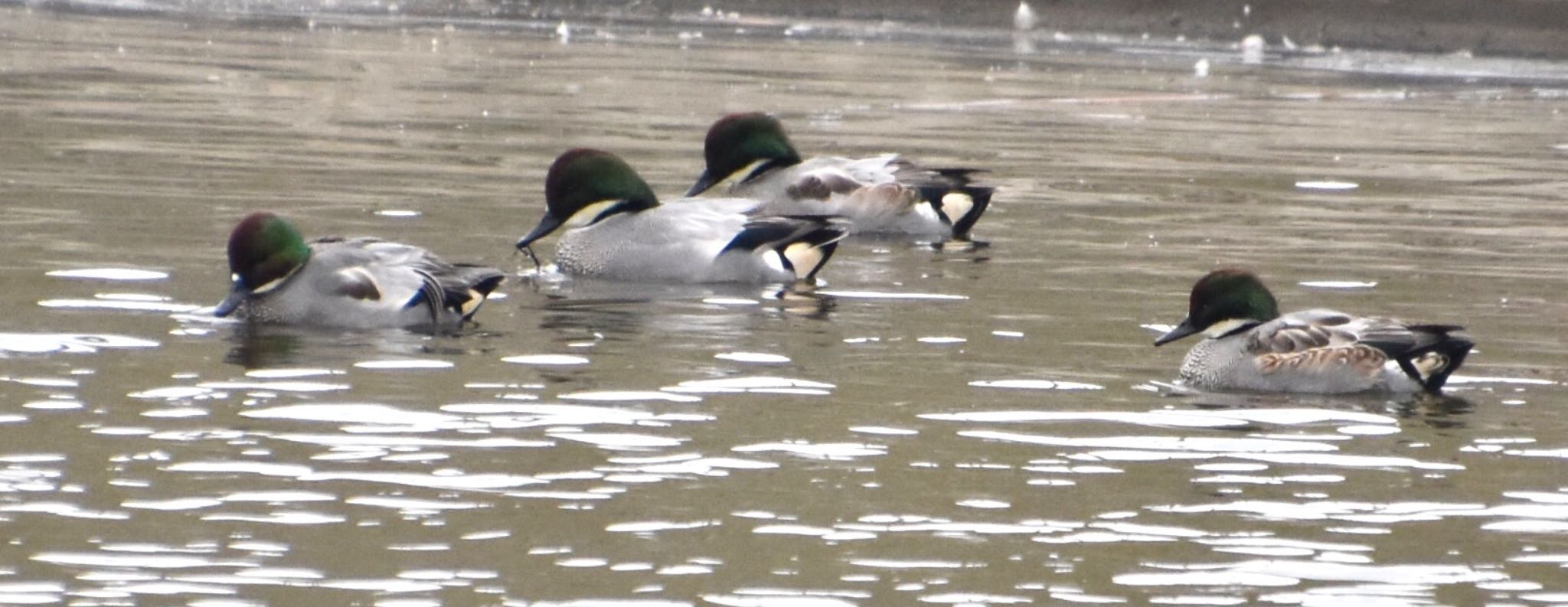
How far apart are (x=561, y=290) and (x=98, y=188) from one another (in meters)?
3.81

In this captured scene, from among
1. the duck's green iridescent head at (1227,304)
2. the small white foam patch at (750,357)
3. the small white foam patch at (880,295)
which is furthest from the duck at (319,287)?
the duck's green iridescent head at (1227,304)

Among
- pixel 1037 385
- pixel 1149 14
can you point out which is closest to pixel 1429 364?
pixel 1037 385

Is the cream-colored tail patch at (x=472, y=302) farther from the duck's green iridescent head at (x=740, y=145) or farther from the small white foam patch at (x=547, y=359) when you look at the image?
the duck's green iridescent head at (x=740, y=145)

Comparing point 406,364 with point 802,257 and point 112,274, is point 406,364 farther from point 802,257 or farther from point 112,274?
point 802,257

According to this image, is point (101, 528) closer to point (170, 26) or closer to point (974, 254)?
point (974, 254)

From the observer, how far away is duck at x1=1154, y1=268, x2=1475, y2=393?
32.0 feet

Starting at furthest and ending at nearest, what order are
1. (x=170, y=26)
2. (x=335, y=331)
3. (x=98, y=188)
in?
(x=170, y=26) < (x=98, y=188) < (x=335, y=331)

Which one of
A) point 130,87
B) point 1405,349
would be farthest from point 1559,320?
point 130,87

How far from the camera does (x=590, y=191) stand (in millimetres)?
13195

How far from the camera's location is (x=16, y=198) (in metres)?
14.8

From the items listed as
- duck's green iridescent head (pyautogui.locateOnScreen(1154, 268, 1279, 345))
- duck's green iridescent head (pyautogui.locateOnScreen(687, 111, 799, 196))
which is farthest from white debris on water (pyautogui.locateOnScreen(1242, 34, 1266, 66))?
duck's green iridescent head (pyautogui.locateOnScreen(1154, 268, 1279, 345))

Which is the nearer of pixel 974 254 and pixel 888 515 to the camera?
pixel 888 515

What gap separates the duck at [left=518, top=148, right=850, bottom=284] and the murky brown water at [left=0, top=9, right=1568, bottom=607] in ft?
0.94

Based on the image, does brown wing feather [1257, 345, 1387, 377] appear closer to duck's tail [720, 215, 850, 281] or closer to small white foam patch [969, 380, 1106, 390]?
small white foam patch [969, 380, 1106, 390]
